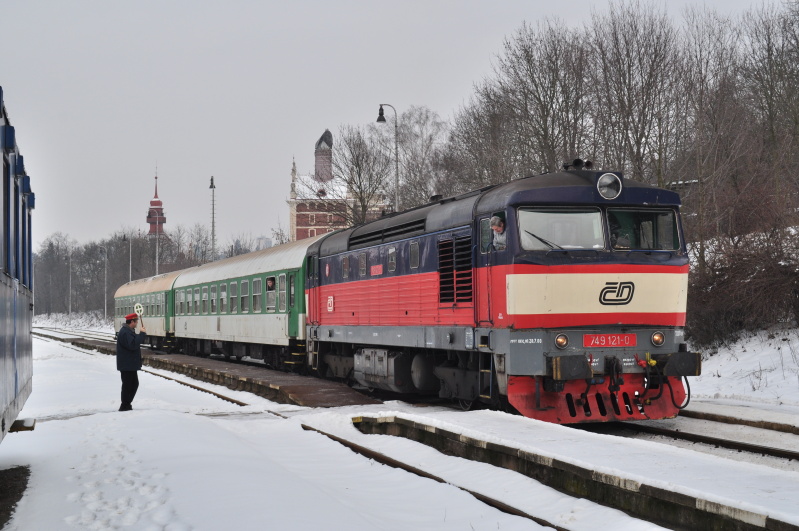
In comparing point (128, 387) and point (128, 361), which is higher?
point (128, 361)

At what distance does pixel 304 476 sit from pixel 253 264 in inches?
699

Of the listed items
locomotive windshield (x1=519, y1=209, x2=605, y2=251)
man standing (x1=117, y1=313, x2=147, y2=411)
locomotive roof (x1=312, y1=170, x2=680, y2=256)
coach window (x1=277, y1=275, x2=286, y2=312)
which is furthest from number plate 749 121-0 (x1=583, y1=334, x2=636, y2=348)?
coach window (x1=277, y1=275, x2=286, y2=312)

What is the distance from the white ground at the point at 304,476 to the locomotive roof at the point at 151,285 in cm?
2464

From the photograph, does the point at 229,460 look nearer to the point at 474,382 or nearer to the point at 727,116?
the point at 474,382

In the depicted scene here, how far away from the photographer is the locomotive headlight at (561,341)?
1119 centimetres

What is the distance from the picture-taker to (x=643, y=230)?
1198cm

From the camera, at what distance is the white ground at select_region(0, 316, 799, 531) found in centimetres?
652

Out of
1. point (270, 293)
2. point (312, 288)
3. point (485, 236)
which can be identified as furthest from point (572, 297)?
point (270, 293)

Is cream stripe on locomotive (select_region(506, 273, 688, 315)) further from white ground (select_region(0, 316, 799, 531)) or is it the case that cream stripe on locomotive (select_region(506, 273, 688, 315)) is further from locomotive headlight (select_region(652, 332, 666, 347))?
white ground (select_region(0, 316, 799, 531))

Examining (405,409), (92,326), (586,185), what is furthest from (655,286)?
(92,326)

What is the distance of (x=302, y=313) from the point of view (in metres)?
21.2

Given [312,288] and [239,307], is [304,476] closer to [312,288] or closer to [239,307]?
[312,288]

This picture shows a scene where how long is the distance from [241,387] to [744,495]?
49.1 ft

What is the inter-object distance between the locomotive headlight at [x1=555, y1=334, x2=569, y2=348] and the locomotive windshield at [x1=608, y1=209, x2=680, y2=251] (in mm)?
1524
